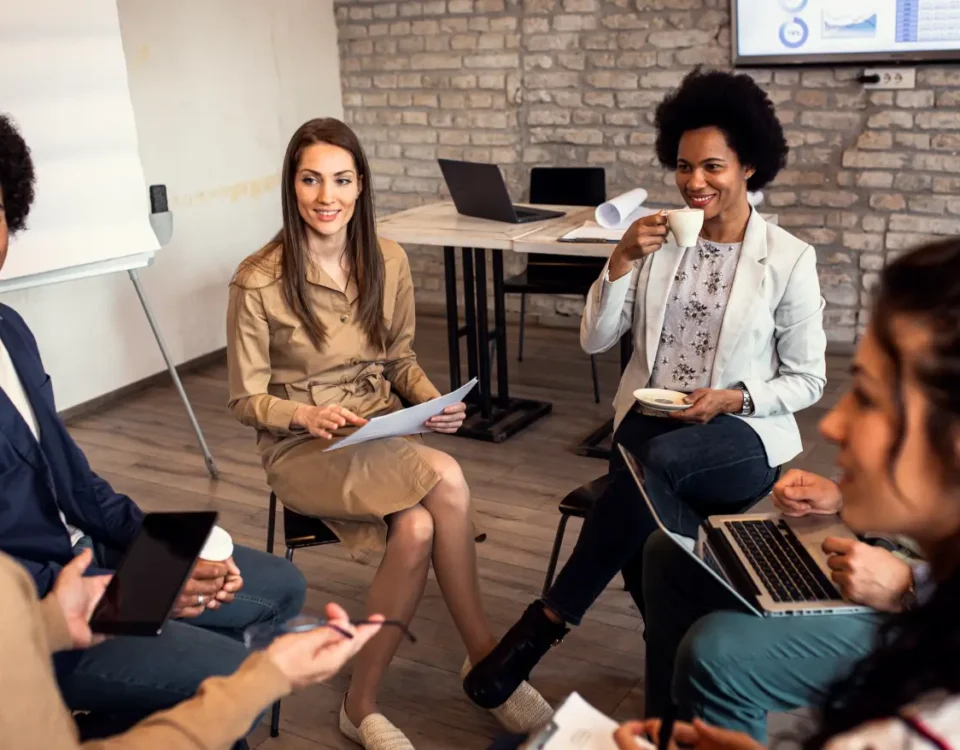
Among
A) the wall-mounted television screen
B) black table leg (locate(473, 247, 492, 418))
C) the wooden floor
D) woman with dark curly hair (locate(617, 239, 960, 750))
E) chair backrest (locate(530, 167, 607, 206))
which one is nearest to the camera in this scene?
woman with dark curly hair (locate(617, 239, 960, 750))

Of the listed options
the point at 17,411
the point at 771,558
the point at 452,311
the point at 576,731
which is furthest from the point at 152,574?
the point at 452,311

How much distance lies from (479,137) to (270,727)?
349cm

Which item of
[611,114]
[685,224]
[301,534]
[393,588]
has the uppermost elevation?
[611,114]

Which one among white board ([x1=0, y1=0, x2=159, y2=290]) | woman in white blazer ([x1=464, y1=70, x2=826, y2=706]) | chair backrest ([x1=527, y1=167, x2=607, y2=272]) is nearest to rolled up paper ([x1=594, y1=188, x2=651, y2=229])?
chair backrest ([x1=527, y1=167, x2=607, y2=272])

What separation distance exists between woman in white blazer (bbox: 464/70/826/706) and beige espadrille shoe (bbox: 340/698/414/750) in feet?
0.55

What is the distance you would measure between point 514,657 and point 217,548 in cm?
66

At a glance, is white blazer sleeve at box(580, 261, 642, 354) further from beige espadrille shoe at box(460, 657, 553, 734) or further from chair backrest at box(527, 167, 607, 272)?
chair backrest at box(527, 167, 607, 272)

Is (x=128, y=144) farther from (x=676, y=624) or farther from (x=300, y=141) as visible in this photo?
Result: (x=676, y=624)

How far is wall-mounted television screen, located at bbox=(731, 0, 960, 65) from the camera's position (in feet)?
12.7

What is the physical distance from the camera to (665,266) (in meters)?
2.27

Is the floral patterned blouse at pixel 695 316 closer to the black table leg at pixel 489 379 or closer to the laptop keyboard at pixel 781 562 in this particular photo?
the laptop keyboard at pixel 781 562

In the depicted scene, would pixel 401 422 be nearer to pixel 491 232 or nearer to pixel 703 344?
pixel 703 344

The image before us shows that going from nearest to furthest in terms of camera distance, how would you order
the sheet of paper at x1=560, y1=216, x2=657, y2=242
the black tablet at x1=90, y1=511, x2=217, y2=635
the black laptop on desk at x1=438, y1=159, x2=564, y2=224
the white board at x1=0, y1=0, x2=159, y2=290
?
the black tablet at x1=90, y1=511, x2=217, y2=635, the white board at x1=0, y1=0, x2=159, y2=290, the sheet of paper at x1=560, y1=216, x2=657, y2=242, the black laptop on desk at x1=438, y1=159, x2=564, y2=224

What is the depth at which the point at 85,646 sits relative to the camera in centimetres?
137
